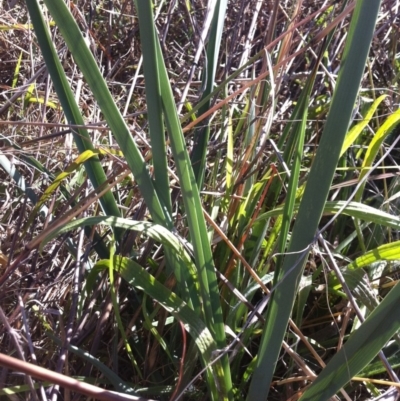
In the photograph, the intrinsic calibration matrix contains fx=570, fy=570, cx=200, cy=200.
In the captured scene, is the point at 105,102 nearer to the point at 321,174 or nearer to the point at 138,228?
the point at 138,228

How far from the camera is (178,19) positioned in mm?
1501

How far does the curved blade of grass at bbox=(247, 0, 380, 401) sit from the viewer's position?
1.56ft

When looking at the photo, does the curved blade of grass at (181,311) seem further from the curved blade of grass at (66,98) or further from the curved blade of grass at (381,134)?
the curved blade of grass at (381,134)

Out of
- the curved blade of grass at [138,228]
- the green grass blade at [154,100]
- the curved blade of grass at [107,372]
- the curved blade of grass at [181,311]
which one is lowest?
the curved blade of grass at [107,372]

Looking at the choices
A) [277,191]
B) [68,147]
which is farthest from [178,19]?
[277,191]

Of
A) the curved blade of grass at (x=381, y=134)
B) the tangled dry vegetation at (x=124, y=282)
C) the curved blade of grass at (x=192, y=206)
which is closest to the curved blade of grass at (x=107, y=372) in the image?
the tangled dry vegetation at (x=124, y=282)

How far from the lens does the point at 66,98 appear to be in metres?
0.73

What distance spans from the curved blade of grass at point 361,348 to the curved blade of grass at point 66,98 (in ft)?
1.11

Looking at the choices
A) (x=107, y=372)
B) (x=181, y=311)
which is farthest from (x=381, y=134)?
(x=107, y=372)

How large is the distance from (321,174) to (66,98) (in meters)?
0.37

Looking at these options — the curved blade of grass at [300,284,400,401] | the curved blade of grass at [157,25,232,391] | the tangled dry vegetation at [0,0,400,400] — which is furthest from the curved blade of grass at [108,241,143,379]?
the curved blade of grass at [300,284,400,401]

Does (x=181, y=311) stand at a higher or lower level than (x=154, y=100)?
lower

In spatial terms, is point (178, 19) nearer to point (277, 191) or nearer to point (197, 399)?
point (277, 191)

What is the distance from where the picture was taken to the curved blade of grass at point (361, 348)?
1.76ft
